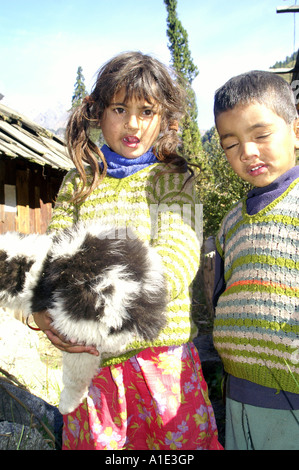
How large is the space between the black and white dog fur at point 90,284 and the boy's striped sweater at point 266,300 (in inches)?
17.9

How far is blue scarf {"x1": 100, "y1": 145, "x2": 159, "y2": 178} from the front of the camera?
69.7 inches

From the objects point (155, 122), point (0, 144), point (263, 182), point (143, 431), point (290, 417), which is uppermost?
point (0, 144)

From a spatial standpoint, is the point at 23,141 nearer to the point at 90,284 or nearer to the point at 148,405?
the point at 148,405

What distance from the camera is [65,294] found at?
3.71 feet

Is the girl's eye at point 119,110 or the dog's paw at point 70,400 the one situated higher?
the girl's eye at point 119,110

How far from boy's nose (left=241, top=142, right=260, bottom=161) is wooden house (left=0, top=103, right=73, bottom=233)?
436 cm

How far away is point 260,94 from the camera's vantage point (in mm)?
1520

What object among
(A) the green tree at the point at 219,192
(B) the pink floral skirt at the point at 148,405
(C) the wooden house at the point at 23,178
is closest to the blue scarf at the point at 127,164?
(B) the pink floral skirt at the point at 148,405

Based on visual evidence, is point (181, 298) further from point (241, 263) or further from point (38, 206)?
point (38, 206)

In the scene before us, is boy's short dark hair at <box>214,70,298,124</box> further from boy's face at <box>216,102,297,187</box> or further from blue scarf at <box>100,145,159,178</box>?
blue scarf at <box>100,145,159,178</box>

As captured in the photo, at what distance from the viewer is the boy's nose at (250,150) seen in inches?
59.2

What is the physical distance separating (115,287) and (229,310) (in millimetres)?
663

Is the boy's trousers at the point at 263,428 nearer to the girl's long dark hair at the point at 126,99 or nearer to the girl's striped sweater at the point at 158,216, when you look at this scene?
the girl's striped sweater at the point at 158,216
